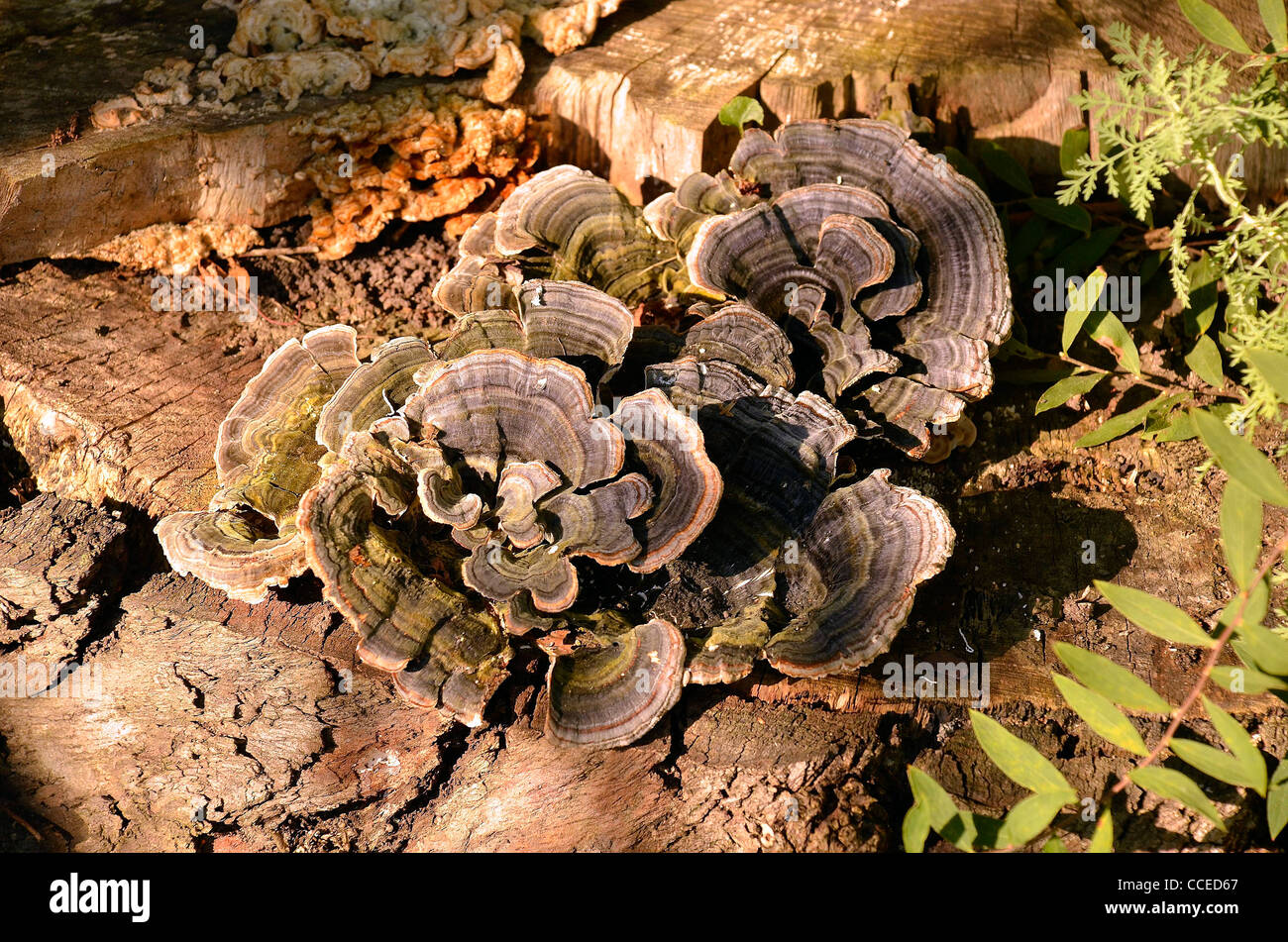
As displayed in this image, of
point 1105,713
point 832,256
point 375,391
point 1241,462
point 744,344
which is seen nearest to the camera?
point 1241,462

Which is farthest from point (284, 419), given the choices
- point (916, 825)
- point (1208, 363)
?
point (1208, 363)

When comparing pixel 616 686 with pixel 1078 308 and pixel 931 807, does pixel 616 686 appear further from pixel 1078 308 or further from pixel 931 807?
pixel 1078 308

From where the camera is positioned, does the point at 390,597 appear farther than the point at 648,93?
No

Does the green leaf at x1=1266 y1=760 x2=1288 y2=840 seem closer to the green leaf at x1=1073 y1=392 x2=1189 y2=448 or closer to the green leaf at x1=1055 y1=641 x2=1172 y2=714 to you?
the green leaf at x1=1055 y1=641 x2=1172 y2=714

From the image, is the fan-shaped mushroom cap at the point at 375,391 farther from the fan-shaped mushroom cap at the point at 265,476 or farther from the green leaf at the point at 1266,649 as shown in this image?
the green leaf at the point at 1266,649

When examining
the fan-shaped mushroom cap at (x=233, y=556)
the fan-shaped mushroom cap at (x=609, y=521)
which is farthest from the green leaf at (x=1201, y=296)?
the fan-shaped mushroom cap at (x=233, y=556)

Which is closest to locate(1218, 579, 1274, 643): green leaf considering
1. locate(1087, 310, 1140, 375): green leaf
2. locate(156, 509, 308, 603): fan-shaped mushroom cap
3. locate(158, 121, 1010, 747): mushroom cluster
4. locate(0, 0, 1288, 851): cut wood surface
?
locate(158, 121, 1010, 747): mushroom cluster
